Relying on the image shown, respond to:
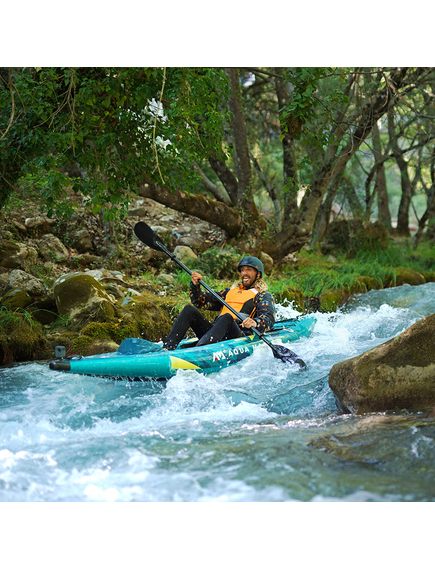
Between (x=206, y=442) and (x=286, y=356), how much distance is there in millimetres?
1780

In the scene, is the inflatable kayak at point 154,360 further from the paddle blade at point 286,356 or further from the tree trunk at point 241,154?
the tree trunk at point 241,154

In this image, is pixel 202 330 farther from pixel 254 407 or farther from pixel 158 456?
pixel 158 456

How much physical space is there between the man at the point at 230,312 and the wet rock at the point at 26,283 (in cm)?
199

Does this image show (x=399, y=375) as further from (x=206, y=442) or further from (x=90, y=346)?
(x=90, y=346)

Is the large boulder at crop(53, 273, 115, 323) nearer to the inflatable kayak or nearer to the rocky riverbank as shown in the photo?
the rocky riverbank

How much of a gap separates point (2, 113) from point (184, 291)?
3.06 m

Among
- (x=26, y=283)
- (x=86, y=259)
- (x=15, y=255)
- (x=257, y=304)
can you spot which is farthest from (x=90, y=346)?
(x=86, y=259)

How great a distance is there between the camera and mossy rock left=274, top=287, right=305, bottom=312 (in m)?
6.47

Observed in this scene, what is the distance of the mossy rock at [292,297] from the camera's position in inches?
255

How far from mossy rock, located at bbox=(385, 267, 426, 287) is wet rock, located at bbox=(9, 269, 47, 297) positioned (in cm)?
560

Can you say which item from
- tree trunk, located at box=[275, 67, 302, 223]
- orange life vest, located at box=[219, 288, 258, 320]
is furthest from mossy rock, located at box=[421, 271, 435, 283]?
orange life vest, located at box=[219, 288, 258, 320]

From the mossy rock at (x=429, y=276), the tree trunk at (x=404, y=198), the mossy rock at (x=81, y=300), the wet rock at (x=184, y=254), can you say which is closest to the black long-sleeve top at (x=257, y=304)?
the mossy rock at (x=81, y=300)
